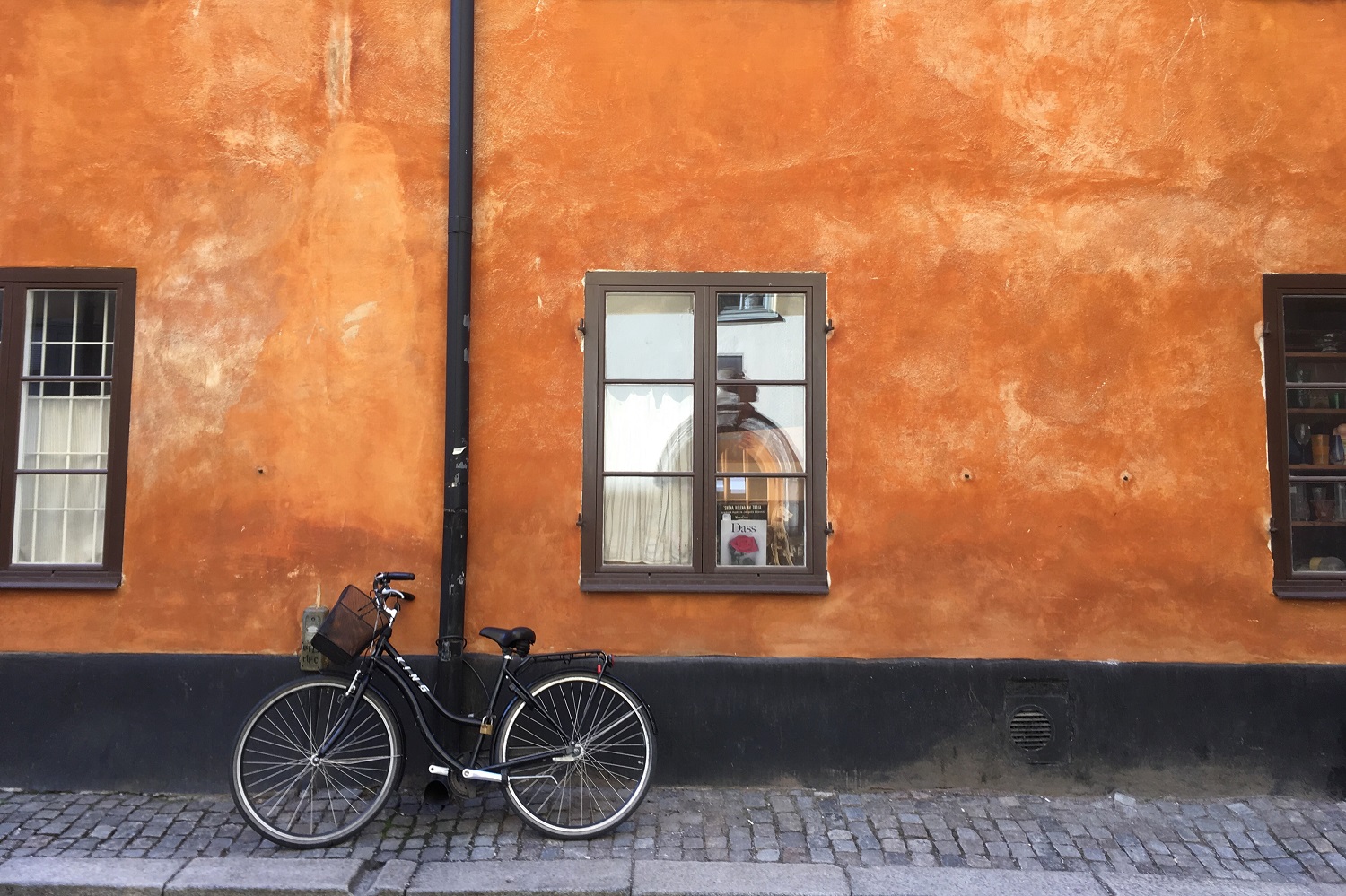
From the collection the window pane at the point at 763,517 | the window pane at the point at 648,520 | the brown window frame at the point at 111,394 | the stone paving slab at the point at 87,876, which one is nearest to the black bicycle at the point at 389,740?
the stone paving slab at the point at 87,876

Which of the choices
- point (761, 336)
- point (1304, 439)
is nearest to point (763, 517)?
point (761, 336)

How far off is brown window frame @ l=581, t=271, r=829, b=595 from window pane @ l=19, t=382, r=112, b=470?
2.77 m

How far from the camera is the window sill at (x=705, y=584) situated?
214 inches

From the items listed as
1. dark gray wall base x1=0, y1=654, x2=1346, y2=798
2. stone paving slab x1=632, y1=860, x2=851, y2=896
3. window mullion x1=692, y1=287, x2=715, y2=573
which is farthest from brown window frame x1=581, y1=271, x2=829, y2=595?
stone paving slab x1=632, y1=860, x2=851, y2=896

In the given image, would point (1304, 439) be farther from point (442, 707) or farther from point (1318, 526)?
point (442, 707)

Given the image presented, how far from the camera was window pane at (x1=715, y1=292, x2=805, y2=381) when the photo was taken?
564 cm

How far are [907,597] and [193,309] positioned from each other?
430cm

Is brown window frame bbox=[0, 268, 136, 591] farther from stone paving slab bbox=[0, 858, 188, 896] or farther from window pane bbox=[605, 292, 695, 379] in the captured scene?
window pane bbox=[605, 292, 695, 379]

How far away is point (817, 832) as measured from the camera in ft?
15.9

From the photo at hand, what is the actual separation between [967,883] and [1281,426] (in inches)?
124

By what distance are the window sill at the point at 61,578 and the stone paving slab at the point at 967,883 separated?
422 cm

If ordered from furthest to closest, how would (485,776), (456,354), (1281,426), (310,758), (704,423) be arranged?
(704,423) < (1281,426) < (456,354) < (485,776) < (310,758)

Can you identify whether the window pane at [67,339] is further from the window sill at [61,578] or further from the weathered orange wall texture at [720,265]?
the window sill at [61,578]

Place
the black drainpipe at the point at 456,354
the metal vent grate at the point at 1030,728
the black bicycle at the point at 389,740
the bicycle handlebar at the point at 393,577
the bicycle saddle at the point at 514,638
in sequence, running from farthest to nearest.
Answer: the metal vent grate at the point at 1030,728 < the black drainpipe at the point at 456,354 < the bicycle handlebar at the point at 393,577 < the bicycle saddle at the point at 514,638 < the black bicycle at the point at 389,740
